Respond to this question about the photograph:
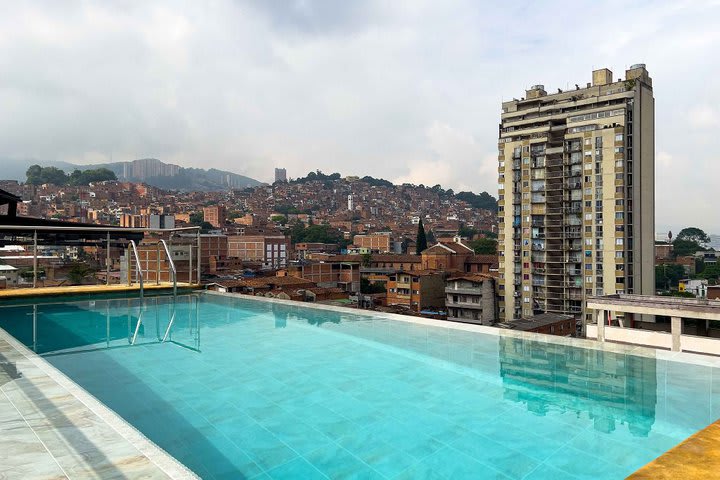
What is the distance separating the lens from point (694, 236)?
118 metres

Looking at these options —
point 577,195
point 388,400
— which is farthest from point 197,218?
point 388,400

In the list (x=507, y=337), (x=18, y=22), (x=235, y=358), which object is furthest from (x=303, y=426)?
(x=18, y=22)

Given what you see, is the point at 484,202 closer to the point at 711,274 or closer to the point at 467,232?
the point at 467,232

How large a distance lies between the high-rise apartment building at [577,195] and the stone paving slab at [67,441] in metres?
40.0

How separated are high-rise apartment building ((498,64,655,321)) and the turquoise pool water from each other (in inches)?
1439

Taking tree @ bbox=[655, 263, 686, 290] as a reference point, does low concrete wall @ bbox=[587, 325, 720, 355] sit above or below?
above

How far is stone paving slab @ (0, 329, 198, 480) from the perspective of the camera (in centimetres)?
190

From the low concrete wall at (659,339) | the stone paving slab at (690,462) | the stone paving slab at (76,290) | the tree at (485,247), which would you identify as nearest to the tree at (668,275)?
the tree at (485,247)

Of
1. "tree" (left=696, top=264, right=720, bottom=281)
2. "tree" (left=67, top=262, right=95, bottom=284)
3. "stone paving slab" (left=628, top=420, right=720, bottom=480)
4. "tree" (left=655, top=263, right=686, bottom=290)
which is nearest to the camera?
A: "stone paving slab" (left=628, top=420, right=720, bottom=480)

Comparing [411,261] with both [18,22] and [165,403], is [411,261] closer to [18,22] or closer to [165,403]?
[18,22]

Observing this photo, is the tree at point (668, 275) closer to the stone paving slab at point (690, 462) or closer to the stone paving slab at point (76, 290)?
the stone paving slab at point (76, 290)

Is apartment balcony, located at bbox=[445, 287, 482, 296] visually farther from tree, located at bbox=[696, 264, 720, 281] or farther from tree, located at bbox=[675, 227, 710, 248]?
tree, located at bbox=[675, 227, 710, 248]

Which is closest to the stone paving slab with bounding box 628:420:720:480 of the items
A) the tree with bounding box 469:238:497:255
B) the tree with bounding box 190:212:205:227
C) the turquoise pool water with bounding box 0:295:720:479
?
the turquoise pool water with bounding box 0:295:720:479

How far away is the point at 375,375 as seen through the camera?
4.25 m
